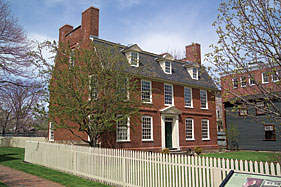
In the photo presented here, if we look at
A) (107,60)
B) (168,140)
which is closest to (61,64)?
(107,60)

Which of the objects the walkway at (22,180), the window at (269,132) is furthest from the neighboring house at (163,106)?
the walkway at (22,180)

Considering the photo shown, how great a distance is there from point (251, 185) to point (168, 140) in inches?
696

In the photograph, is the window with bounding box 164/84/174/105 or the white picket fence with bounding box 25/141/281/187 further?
the window with bounding box 164/84/174/105

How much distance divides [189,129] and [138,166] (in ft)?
51.2

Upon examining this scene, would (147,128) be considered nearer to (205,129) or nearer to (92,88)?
(205,129)

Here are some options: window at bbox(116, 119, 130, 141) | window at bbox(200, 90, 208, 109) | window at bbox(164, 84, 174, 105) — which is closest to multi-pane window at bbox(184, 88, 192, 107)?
window at bbox(200, 90, 208, 109)

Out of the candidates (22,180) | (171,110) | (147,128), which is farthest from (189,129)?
(22,180)

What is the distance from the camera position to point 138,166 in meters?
7.94

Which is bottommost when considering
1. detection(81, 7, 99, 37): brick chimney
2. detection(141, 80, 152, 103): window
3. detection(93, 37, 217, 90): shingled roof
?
detection(141, 80, 152, 103): window

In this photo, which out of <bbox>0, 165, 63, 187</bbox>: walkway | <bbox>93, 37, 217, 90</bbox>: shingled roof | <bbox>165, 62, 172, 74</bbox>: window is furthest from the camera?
<bbox>165, 62, 172, 74</bbox>: window

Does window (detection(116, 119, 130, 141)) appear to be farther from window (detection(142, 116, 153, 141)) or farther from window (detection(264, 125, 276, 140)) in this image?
window (detection(264, 125, 276, 140))

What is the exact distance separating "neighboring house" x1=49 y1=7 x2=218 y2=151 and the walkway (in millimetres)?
6853

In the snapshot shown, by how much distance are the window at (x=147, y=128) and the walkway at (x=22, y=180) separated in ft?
33.1

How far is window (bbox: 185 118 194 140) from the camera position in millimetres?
22641
